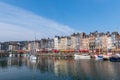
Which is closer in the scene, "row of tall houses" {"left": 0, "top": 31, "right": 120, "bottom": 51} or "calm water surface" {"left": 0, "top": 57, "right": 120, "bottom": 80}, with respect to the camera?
"calm water surface" {"left": 0, "top": 57, "right": 120, "bottom": 80}

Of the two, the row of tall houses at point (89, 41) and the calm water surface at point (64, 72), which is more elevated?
the row of tall houses at point (89, 41)

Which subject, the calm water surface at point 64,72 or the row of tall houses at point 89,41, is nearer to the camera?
the calm water surface at point 64,72

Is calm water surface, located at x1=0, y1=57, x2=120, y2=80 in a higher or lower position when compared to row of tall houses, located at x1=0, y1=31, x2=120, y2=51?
lower

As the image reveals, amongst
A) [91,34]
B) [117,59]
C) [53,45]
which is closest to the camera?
[117,59]

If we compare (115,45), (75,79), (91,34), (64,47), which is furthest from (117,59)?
(64,47)

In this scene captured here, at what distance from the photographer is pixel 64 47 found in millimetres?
175375

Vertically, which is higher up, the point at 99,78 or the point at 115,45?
the point at 115,45

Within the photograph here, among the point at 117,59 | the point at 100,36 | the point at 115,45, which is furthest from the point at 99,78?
the point at 100,36

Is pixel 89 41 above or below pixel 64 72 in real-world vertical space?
above

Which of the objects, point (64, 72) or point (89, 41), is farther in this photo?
point (89, 41)

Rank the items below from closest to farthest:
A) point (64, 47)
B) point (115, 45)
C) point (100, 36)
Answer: point (115, 45)
point (100, 36)
point (64, 47)

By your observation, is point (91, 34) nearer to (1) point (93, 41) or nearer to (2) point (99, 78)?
(1) point (93, 41)

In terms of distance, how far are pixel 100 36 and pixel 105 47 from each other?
31.9ft

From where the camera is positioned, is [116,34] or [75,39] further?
[75,39]
